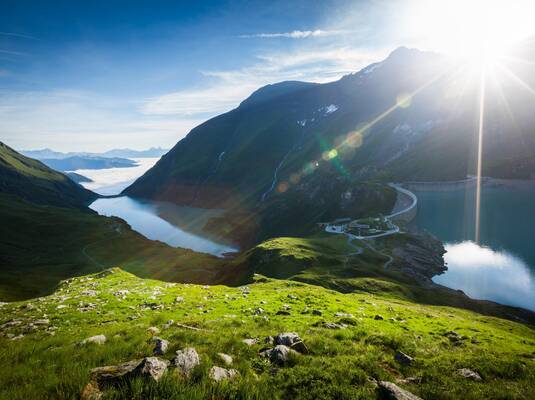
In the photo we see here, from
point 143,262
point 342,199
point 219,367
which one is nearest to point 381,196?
point 342,199

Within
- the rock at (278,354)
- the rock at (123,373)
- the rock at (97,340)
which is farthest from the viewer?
the rock at (97,340)

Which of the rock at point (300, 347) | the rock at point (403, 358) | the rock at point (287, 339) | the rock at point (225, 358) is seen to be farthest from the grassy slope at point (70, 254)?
the rock at point (403, 358)

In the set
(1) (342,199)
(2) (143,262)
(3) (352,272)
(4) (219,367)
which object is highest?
(1) (342,199)

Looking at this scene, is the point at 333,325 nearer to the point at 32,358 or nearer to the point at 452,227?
the point at 32,358

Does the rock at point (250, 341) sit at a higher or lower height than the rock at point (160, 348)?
lower

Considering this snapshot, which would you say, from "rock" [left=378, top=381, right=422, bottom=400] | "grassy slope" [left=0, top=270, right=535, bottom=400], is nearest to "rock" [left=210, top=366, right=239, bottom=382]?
"grassy slope" [left=0, top=270, right=535, bottom=400]

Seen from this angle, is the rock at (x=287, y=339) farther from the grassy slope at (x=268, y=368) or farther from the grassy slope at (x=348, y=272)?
the grassy slope at (x=348, y=272)

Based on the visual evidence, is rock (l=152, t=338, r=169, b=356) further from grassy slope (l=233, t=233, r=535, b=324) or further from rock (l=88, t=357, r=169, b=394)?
grassy slope (l=233, t=233, r=535, b=324)
